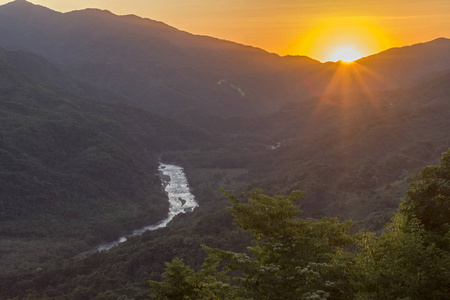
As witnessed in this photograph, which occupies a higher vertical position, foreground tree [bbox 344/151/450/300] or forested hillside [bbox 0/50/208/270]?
foreground tree [bbox 344/151/450/300]

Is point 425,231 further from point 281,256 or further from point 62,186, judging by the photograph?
point 62,186

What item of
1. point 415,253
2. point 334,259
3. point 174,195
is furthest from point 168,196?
point 415,253

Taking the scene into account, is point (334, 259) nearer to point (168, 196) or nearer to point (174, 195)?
point (168, 196)

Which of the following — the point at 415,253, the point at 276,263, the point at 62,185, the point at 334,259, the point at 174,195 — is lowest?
the point at 174,195

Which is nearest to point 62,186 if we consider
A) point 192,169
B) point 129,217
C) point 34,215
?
point 34,215

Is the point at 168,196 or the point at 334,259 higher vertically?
the point at 334,259

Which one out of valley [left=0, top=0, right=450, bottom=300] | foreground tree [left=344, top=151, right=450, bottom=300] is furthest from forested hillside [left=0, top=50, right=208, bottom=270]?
foreground tree [left=344, top=151, right=450, bottom=300]

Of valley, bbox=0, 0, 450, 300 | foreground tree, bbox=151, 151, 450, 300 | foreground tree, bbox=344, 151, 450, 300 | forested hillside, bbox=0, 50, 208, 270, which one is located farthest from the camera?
forested hillside, bbox=0, 50, 208, 270

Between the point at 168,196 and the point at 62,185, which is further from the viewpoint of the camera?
the point at 168,196

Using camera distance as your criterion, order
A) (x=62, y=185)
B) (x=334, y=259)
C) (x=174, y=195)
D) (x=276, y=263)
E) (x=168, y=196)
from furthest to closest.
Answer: (x=174, y=195), (x=168, y=196), (x=62, y=185), (x=276, y=263), (x=334, y=259)

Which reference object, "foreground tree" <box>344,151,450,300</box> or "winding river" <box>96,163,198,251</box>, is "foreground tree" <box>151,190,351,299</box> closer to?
"foreground tree" <box>344,151,450,300</box>
